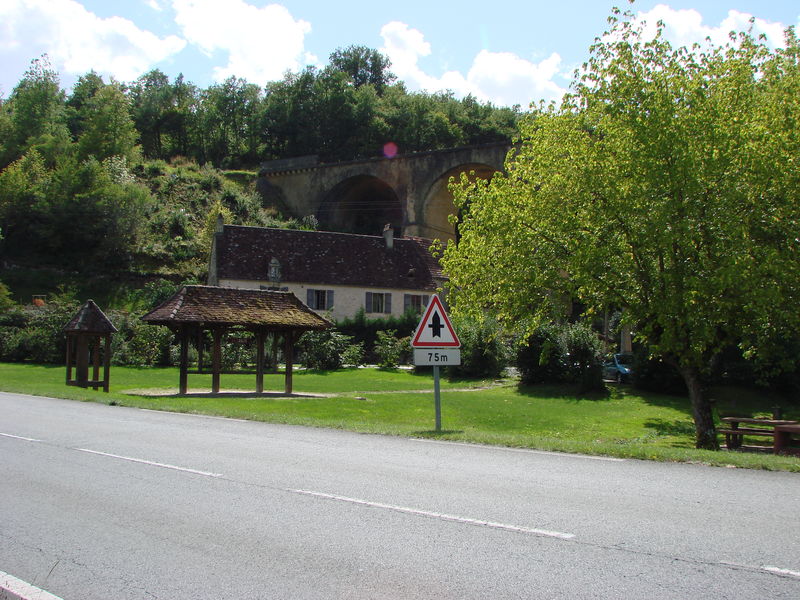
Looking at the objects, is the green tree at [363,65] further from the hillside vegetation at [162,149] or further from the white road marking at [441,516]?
the white road marking at [441,516]

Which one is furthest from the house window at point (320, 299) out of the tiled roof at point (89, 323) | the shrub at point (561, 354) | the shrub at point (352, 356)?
the tiled roof at point (89, 323)

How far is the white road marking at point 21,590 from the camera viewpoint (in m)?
4.67

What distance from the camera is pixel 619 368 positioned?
120 feet

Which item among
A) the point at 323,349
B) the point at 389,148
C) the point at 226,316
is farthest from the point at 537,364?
the point at 389,148

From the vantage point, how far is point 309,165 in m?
79.8

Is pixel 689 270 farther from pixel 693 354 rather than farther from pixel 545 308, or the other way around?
pixel 545 308

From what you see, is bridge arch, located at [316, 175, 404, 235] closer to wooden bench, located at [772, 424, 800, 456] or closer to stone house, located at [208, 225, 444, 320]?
stone house, located at [208, 225, 444, 320]

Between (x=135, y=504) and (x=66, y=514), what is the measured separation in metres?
0.62

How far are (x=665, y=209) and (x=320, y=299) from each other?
35.0 m

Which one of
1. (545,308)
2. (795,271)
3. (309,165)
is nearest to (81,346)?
(545,308)

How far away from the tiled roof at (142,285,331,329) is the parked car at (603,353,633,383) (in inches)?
633

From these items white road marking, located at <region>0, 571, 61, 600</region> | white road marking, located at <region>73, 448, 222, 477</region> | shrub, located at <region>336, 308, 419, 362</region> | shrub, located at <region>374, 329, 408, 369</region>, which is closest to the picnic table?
white road marking, located at <region>73, 448, 222, 477</region>

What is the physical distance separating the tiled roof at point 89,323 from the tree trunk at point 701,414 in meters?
18.3

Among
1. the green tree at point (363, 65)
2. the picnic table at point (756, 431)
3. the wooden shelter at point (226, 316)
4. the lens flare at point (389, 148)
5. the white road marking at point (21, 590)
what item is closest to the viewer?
the white road marking at point (21, 590)
